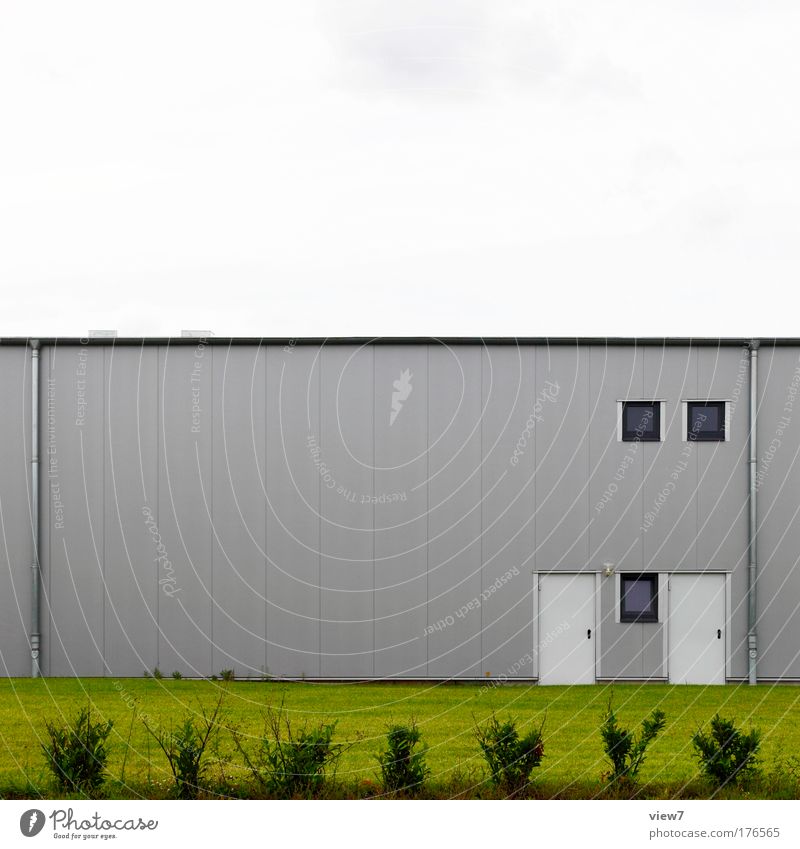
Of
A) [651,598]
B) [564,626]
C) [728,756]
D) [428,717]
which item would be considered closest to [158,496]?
[428,717]

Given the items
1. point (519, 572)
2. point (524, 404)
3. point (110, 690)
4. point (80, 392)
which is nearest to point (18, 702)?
point (110, 690)

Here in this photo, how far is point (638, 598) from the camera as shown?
14.9 metres

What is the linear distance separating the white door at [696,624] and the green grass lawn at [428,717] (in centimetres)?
57

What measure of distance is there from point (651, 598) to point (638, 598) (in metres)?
0.21

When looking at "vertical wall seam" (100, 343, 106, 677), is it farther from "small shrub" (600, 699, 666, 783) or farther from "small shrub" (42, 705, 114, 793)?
"small shrub" (600, 699, 666, 783)

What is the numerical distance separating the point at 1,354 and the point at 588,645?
397 inches

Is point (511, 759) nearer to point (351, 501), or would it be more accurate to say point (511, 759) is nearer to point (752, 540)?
point (351, 501)

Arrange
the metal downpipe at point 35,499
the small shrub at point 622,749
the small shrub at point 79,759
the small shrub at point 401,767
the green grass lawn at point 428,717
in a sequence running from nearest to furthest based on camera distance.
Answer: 1. the small shrub at point 79,759
2. the small shrub at point 401,767
3. the small shrub at point 622,749
4. the green grass lawn at point 428,717
5. the metal downpipe at point 35,499

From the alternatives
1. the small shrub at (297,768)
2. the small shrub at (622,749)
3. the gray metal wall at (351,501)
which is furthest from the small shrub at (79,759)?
the gray metal wall at (351,501)

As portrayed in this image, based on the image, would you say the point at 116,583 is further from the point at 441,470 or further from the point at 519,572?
the point at 519,572

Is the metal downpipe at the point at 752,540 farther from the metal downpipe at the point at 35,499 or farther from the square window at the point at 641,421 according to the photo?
the metal downpipe at the point at 35,499

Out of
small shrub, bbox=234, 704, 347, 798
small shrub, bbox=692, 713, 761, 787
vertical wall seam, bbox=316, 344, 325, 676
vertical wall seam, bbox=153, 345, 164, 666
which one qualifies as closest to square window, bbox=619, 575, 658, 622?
vertical wall seam, bbox=316, 344, 325, 676

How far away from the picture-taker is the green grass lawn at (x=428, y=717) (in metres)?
7.67

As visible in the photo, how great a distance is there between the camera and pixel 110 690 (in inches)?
524
